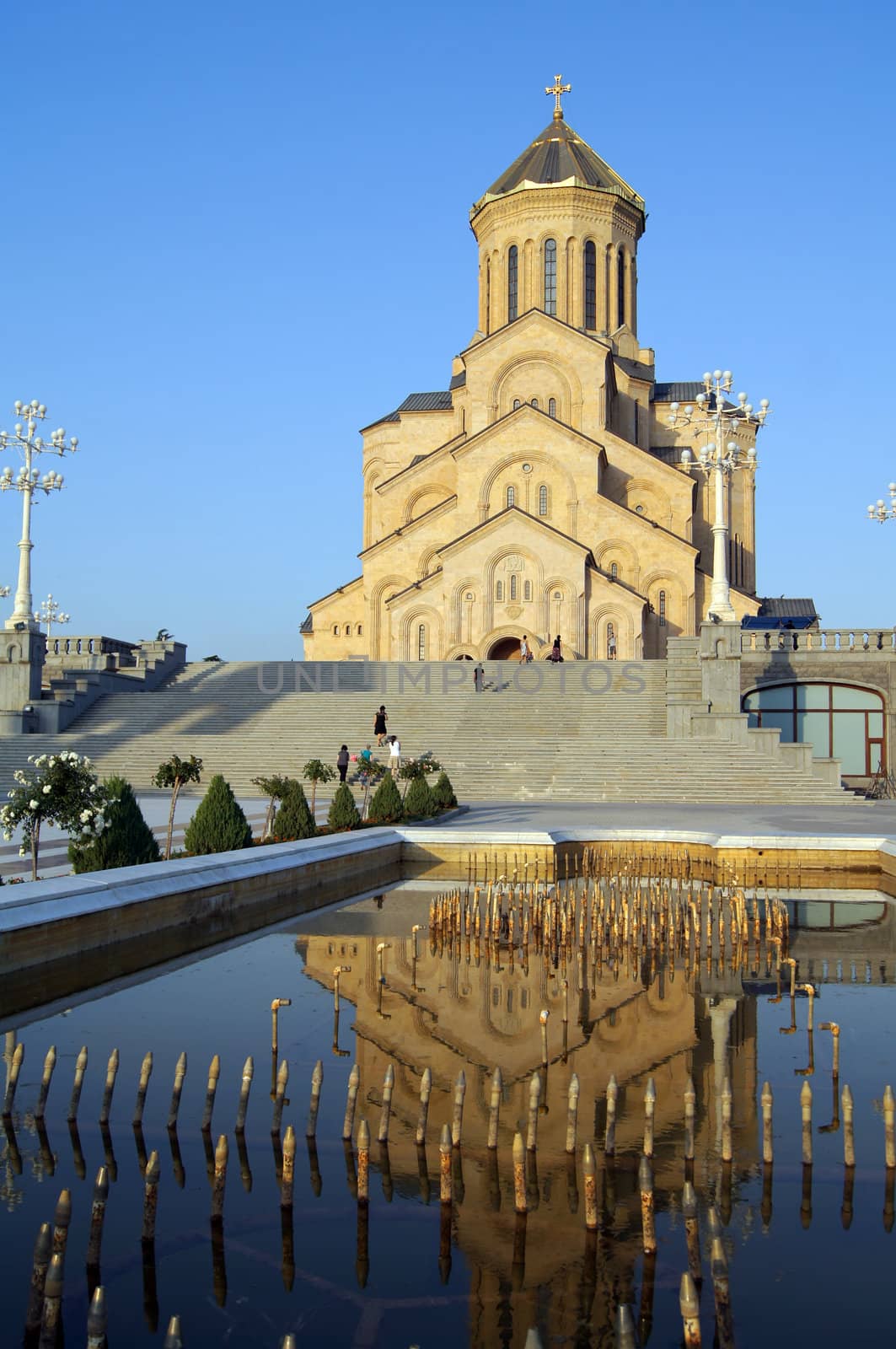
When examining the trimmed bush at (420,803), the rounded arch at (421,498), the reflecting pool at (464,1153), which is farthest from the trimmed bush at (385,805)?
the rounded arch at (421,498)

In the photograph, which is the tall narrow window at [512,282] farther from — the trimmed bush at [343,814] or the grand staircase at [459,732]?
the trimmed bush at [343,814]

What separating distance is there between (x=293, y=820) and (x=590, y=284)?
40.1m

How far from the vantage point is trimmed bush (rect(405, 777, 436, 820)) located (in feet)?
64.2

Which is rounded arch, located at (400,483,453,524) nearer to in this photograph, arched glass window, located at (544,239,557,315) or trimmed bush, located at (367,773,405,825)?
arched glass window, located at (544,239,557,315)

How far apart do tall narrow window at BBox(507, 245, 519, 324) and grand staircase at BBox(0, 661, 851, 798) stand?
2087 cm

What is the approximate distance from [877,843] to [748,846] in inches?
66.6

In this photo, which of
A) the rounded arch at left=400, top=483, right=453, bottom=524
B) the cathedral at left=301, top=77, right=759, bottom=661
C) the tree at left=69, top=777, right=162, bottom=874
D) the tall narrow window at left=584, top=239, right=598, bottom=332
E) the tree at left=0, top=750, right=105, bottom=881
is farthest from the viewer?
the tall narrow window at left=584, top=239, right=598, bottom=332

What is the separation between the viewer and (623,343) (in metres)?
51.3

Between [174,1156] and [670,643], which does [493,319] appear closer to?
[670,643]

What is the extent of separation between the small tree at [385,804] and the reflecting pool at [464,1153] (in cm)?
855

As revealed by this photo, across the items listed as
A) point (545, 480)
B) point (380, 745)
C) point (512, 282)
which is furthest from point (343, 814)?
point (512, 282)

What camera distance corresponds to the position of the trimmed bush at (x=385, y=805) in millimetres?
18656

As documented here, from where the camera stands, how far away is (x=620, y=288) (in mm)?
51219

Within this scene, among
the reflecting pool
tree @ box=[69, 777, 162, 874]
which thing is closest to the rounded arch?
tree @ box=[69, 777, 162, 874]
